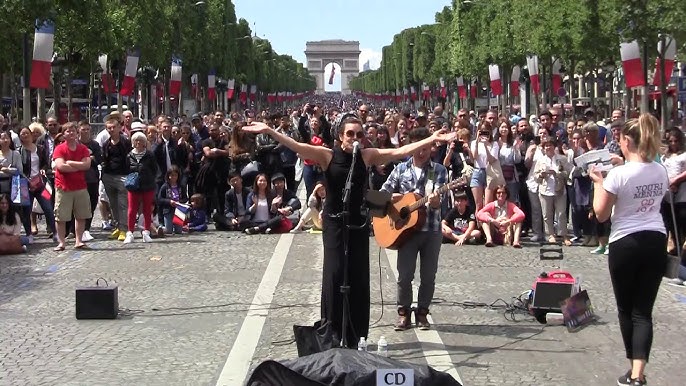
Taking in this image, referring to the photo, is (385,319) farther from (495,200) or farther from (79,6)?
(79,6)

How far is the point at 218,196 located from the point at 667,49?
17.6m

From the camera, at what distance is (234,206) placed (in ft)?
62.9

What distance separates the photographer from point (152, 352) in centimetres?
927

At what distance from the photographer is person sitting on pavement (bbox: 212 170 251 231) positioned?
19.0 meters

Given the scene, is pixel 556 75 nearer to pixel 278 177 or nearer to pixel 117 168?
pixel 278 177

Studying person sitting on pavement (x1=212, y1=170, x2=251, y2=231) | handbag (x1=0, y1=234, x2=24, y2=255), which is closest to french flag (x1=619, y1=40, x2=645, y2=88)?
person sitting on pavement (x1=212, y1=170, x2=251, y2=231)

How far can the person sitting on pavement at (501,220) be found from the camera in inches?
650

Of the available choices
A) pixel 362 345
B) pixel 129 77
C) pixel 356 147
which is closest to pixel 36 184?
pixel 356 147

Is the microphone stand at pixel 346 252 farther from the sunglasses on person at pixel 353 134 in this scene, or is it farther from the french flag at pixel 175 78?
the french flag at pixel 175 78

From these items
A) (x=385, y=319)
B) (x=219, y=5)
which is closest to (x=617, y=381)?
(x=385, y=319)

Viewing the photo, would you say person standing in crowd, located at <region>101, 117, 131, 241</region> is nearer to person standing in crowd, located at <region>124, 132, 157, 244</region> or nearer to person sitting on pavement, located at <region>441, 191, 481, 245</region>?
person standing in crowd, located at <region>124, 132, 157, 244</region>

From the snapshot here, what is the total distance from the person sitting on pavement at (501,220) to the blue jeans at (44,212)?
625 centimetres

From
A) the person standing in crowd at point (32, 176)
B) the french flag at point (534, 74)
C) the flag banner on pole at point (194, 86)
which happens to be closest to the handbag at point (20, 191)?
the person standing in crowd at point (32, 176)

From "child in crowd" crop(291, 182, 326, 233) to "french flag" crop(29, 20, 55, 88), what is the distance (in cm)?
814
